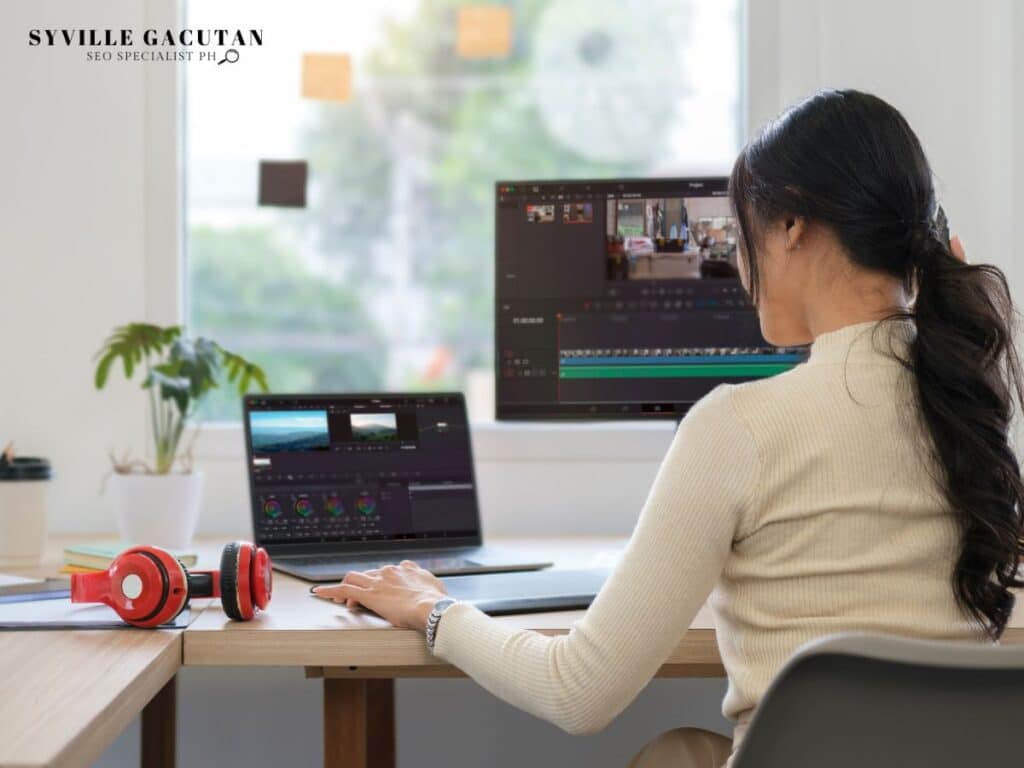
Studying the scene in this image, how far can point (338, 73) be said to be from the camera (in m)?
2.17

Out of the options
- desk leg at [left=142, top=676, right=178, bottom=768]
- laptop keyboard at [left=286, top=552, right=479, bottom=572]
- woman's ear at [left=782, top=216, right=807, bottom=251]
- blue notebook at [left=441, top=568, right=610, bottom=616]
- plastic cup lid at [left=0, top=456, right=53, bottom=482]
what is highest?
woman's ear at [left=782, top=216, right=807, bottom=251]

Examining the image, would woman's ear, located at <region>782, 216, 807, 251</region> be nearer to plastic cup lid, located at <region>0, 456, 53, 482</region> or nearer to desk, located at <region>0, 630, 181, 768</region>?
desk, located at <region>0, 630, 181, 768</region>

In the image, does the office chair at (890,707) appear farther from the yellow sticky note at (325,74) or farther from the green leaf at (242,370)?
the yellow sticky note at (325,74)

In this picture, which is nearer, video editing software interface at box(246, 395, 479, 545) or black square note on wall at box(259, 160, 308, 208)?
video editing software interface at box(246, 395, 479, 545)

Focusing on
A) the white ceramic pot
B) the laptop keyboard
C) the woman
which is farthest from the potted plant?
the woman

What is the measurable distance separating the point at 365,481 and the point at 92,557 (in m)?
0.37

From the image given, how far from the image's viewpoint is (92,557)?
159 centimetres

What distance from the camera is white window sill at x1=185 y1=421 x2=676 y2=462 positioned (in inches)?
83.2

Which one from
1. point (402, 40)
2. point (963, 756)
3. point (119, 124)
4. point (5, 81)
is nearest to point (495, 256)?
point (119, 124)

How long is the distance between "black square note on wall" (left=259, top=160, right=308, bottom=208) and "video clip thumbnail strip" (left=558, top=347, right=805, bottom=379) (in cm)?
67

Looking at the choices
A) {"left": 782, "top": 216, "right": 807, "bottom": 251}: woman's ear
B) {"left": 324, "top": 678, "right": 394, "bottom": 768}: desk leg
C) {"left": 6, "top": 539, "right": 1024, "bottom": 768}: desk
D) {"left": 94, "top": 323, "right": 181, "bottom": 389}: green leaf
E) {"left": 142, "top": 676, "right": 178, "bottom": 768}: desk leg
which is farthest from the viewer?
{"left": 94, "top": 323, "right": 181, "bottom": 389}: green leaf

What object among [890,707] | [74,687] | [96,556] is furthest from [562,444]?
[890,707]

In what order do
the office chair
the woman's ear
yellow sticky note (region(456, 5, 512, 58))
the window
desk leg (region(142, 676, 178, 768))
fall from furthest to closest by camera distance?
the window < yellow sticky note (region(456, 5, 512, 58)) < desk leg (region(142, 676, 178, 768)) < the woman's ear < the office chair

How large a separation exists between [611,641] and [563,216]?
0.90 m
